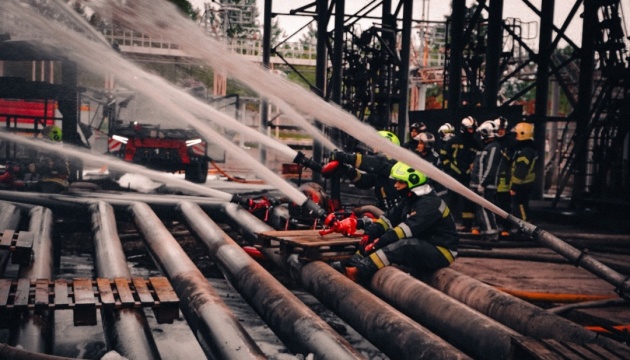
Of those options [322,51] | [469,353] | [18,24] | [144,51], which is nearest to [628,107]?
[322,51]

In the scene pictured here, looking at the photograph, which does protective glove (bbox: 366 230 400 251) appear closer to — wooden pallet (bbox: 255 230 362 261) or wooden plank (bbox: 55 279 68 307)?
wooden pallet (bbox: 255 230 362 261)

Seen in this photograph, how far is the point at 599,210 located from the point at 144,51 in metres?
25.2

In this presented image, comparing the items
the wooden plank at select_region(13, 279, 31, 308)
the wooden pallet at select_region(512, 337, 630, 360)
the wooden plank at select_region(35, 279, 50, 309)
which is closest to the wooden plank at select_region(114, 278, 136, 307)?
the wooden plank at select_region(35, 279, 50, 309)

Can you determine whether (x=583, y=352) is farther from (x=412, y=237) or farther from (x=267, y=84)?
(x=267, y=84)

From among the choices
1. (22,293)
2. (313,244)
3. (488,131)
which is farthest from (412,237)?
(488,131)

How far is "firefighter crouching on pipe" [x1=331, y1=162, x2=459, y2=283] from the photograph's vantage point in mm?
7336

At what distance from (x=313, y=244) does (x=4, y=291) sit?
3361 mm

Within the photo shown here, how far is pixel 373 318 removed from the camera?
622 centimetres

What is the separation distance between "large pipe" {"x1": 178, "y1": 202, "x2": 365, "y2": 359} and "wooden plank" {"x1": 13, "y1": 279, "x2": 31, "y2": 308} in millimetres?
2125

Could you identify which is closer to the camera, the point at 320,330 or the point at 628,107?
the point at 320,330

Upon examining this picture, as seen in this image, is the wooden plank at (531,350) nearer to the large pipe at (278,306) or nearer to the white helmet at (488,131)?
the large pipe at (278,306)

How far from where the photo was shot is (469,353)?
226 inches

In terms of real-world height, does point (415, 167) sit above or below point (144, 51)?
below

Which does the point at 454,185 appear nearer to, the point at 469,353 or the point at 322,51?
the point at 469,353
